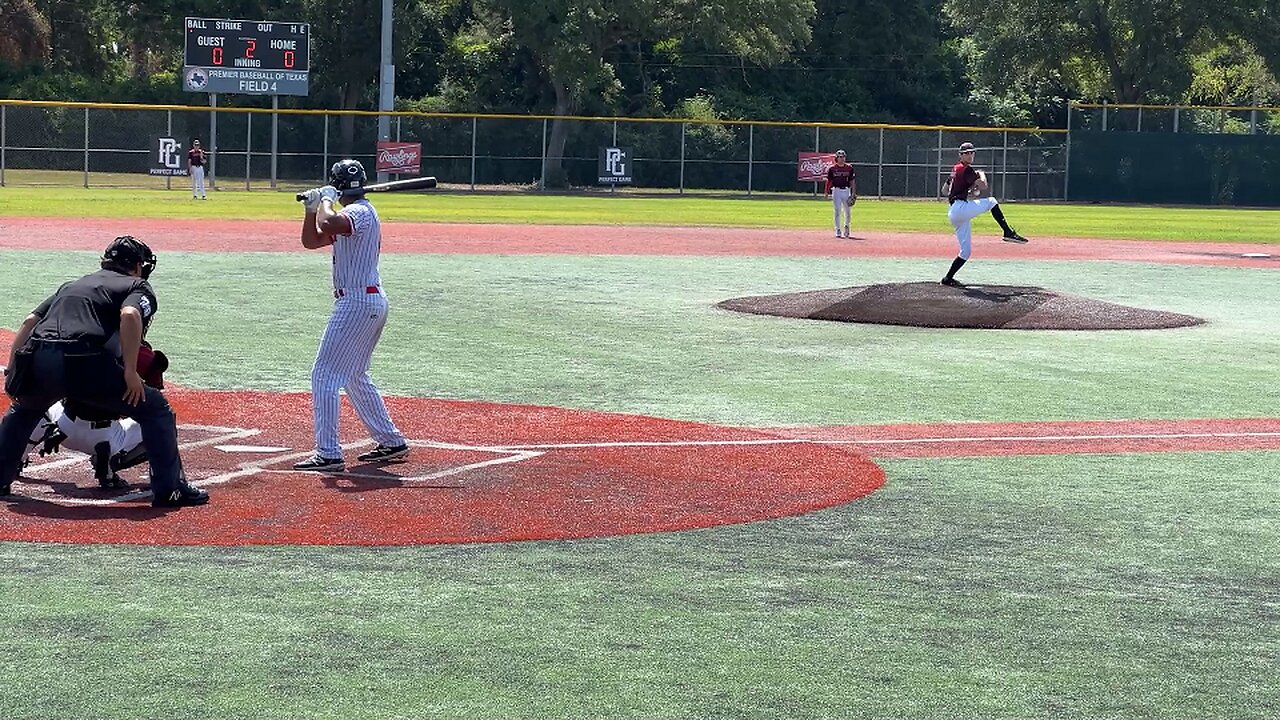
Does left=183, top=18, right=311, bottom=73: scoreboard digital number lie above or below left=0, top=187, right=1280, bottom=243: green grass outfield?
above

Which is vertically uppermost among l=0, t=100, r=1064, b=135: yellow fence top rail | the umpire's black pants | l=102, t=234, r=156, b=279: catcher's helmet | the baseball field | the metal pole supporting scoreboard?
the metal pole supporting scoreboard

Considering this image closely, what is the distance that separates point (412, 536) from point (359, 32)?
201ft

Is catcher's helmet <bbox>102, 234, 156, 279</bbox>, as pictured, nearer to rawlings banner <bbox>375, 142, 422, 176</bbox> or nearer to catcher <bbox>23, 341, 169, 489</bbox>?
catcher <bbox>23, 341, 169, 489</bbox>

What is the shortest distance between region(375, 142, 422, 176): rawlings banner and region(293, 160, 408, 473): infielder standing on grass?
4525 centimetres

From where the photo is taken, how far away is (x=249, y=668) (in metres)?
6.11

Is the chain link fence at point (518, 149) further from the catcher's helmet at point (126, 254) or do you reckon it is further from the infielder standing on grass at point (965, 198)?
the catcher's helmet at point (126, 254)

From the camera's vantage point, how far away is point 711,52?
241ft

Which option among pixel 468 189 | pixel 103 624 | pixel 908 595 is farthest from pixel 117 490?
pixel 468 189

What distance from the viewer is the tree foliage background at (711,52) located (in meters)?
64.3

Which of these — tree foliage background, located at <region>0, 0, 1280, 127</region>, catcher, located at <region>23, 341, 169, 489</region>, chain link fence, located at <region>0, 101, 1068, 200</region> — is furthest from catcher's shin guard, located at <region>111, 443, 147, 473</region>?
tree foliage background, located at <region>0, 0, 1280, 127</region>

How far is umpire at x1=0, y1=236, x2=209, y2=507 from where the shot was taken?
28.2ft

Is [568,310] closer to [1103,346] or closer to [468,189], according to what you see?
[1103,346]

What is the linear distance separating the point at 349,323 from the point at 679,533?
248cm

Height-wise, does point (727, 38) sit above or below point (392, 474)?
above
